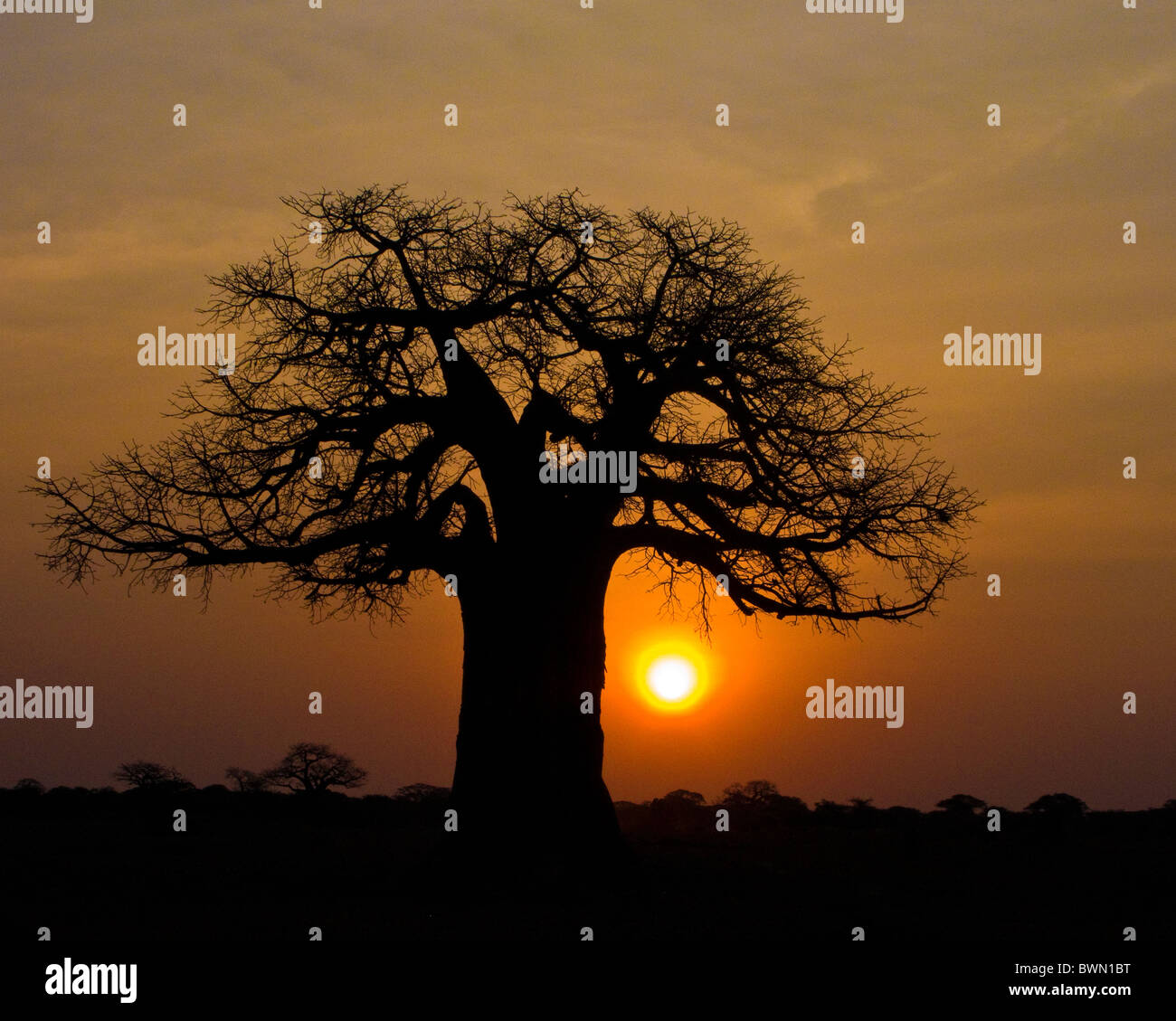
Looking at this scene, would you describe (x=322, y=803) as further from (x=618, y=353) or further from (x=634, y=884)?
(x=618, y=353)

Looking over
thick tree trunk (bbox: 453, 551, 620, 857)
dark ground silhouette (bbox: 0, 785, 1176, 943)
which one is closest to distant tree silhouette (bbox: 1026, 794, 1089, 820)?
dark ground silhouette (bbox: 0, 785, 1176, 943)

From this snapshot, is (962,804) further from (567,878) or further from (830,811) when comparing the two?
(567,878)

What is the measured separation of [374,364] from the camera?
14.7 m

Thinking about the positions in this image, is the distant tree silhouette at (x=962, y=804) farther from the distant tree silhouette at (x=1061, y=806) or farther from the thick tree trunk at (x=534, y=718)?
the thick tree trunk at (x=534, y=718)

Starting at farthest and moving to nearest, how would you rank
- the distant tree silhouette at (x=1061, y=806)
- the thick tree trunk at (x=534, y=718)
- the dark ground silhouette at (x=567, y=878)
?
the distant tree silhouette at (x=1061, y=806)
the thick tree trunk at (x=534, y=718)
the dark ground silhouette at (x=567, y=878)

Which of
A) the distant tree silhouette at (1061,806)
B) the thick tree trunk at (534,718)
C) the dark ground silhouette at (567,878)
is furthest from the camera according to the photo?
the distant tree silhouette at (1061,806)

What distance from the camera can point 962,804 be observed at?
21594 millimetres

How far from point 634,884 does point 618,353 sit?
18.6 ft

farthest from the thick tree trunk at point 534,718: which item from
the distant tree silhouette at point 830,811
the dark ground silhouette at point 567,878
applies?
the distant tree silhouette at point 830,811

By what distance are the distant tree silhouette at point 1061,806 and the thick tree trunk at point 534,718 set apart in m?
9.05

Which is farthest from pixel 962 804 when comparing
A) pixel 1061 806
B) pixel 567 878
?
pixel 567 878

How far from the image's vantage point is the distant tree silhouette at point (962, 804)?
2139cm

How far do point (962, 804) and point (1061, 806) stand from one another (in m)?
1.51

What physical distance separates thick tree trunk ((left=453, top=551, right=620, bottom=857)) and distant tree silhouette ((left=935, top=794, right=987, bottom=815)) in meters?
8.84
